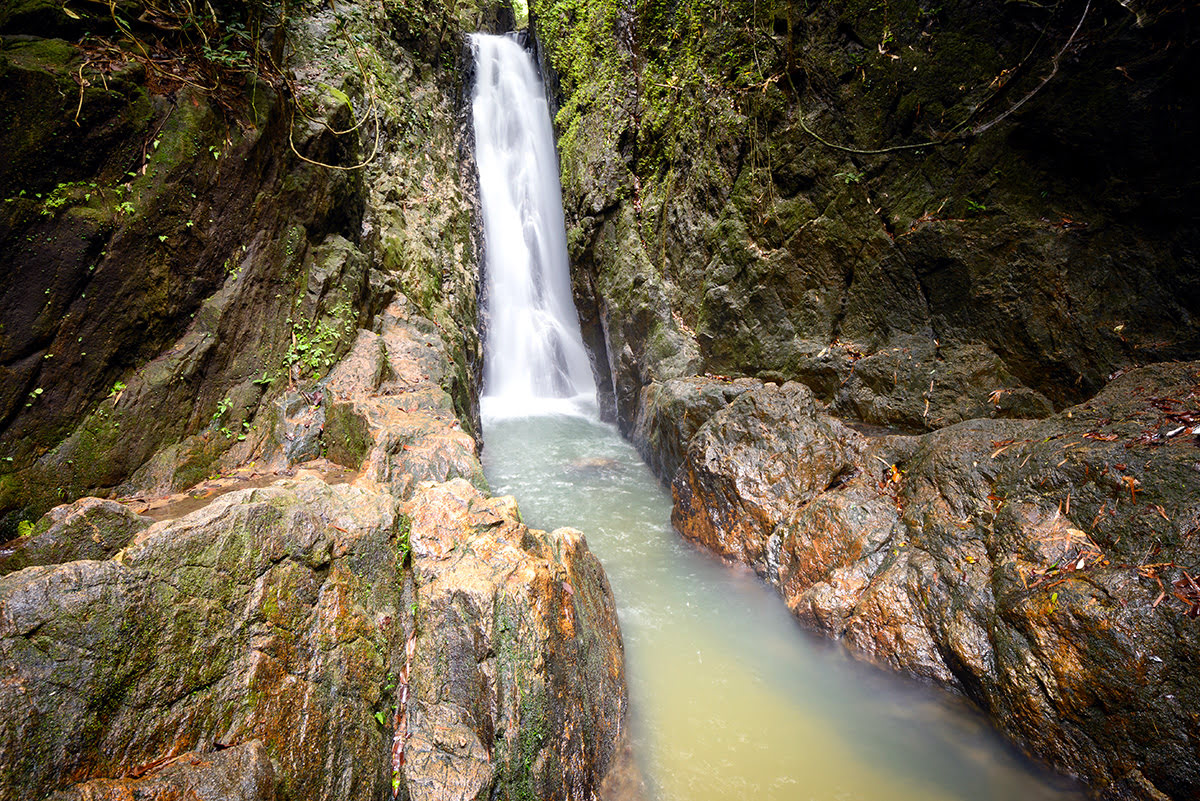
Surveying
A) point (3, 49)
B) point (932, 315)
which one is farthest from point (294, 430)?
point (932, 315)

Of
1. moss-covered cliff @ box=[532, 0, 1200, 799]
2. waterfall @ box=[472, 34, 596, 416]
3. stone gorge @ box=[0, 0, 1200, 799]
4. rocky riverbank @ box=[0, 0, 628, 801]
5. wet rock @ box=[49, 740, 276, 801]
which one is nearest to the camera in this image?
wet rock @ box=[49, 740, 276, 801]

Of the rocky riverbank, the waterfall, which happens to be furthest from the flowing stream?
the waterfall

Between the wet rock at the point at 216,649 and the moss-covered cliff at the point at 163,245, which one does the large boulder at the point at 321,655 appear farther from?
the moss-covered cliff at the point at 163,245

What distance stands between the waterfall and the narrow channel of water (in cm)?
717

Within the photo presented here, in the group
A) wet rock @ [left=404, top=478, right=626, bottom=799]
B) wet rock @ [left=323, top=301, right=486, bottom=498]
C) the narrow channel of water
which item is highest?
wet rock @ [left=323, top=301, right=486, bottom=498]

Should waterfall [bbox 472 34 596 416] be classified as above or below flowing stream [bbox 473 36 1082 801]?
above

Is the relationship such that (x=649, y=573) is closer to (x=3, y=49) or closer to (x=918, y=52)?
(x=918, y=52)

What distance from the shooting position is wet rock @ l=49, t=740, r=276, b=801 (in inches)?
60.9

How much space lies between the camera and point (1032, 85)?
175 inches

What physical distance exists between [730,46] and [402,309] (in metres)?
6.17

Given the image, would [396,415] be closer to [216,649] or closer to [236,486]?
[236,486]

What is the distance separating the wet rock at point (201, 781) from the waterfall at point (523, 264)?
10.0 metres

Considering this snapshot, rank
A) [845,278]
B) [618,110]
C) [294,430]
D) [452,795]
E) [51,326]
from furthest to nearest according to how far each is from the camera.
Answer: [618,110]
[845,278]
[294,430]
[51,326]
[452,795]

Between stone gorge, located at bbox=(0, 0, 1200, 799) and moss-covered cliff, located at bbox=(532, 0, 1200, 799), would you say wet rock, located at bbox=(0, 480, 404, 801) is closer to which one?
stone gorge, located at bbox=(0, 0, 1200, 799)
